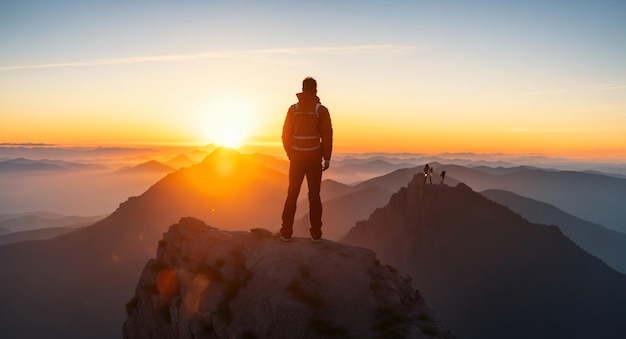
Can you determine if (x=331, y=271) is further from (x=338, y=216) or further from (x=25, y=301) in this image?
(x=338, y=216)

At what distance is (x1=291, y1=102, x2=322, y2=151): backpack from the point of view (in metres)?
12.9

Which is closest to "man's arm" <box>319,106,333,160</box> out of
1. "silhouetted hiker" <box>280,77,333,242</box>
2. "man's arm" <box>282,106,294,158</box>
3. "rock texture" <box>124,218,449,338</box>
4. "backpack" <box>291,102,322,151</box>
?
"silhouetted hiker" <box>280,77,333,242</box>

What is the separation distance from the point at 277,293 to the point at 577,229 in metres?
194

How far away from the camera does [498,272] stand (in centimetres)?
6059

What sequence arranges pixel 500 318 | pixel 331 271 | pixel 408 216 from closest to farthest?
1. pixel 331 271
2. pixel 500 318
3. pixel 408 216

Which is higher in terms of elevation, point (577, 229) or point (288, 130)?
point (288, 130)

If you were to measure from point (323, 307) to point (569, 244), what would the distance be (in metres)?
65.5

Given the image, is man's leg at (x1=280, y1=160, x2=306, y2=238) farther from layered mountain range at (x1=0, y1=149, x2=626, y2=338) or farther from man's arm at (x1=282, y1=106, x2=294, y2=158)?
layered mountain range at (x1=0, y1=149, x2=626, y2=338)

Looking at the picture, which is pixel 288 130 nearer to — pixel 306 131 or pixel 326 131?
pixel 306 131

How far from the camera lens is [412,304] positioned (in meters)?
13.1

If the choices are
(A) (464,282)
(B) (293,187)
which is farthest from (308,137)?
(A) (464,282)

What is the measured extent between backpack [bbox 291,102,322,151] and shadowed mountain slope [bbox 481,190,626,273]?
569ft

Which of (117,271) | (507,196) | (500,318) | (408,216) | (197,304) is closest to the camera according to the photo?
(197,304)

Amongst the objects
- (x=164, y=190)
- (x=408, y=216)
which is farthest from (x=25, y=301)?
(x=408, y=216)
